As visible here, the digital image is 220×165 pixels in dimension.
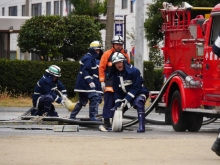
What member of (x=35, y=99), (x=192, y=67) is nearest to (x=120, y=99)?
(x=192, y=67)

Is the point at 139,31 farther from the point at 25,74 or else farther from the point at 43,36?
the point at 43,36

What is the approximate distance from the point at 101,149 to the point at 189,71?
5.35 m

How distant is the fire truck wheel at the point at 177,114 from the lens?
16.8m

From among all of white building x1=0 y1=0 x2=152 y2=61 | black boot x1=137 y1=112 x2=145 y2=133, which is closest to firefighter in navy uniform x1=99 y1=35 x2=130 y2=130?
black boot x1=137 y1=112 x2=145 y2=133

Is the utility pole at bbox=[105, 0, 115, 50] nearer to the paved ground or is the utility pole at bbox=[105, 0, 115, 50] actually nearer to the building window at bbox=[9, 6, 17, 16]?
the paved ground

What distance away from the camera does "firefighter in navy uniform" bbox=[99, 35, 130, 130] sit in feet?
55.4

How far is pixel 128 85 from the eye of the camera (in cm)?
1639

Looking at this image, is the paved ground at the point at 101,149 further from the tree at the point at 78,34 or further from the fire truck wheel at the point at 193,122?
the tree at the point at 78,34

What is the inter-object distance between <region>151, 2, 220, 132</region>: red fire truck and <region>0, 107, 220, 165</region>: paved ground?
1.20 meters

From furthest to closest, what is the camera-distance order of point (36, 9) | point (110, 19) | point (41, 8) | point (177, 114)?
point (36, 9)
point (41, 8)
point (110, 19)
point (177, 114)

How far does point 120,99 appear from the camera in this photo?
16484 millimetres

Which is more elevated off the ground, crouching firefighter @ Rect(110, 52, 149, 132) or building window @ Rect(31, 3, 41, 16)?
building window @ Rect(31, 3, 41, 16)

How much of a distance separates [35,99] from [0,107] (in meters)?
6.98

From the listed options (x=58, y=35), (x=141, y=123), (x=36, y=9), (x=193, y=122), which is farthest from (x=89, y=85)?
(x=36, y=9)
